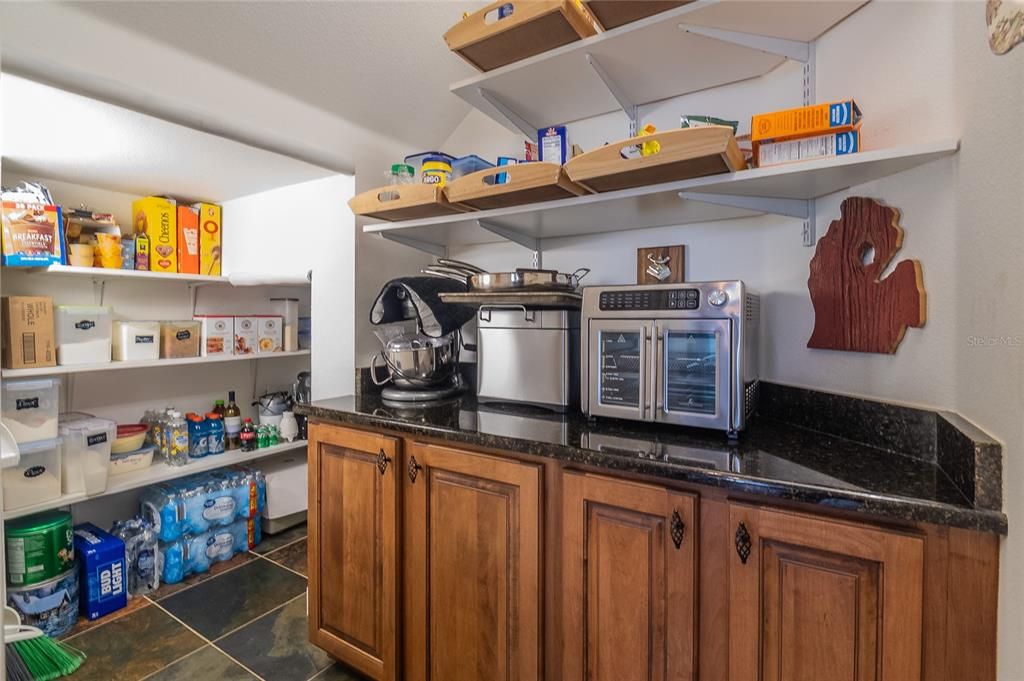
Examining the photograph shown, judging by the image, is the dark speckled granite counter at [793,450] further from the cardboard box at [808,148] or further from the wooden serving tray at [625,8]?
the wooden serving tray at [625,8]

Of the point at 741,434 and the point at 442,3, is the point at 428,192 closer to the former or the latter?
the point at 442,3

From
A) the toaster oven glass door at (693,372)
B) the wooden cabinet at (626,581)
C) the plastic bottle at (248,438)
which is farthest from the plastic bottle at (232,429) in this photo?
the toaster oven glass door at (693,372)

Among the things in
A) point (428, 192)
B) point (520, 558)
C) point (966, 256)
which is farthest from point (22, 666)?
point (966, 256)

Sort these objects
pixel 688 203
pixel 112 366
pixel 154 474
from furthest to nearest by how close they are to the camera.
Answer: pixel 154 474 < pixel 112 366 < pixel 688 203

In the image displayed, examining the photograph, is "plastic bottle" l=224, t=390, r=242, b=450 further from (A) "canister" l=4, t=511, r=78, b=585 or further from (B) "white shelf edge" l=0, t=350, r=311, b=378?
(A) "canister" l=4, t=511, r=78, b=585

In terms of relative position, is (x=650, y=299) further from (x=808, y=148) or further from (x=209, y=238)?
(x=209, y=238)

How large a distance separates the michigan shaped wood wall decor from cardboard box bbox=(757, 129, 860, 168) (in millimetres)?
198

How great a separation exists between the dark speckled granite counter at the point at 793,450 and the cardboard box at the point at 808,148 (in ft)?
1.91

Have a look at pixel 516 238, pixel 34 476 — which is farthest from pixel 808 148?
pixel 34 476

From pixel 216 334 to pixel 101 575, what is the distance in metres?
1.13

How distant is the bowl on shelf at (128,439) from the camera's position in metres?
2.21

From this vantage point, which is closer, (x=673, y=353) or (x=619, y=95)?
(x=673, y=353)

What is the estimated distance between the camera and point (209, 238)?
2.63 meters

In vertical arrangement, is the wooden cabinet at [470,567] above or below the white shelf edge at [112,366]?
below
